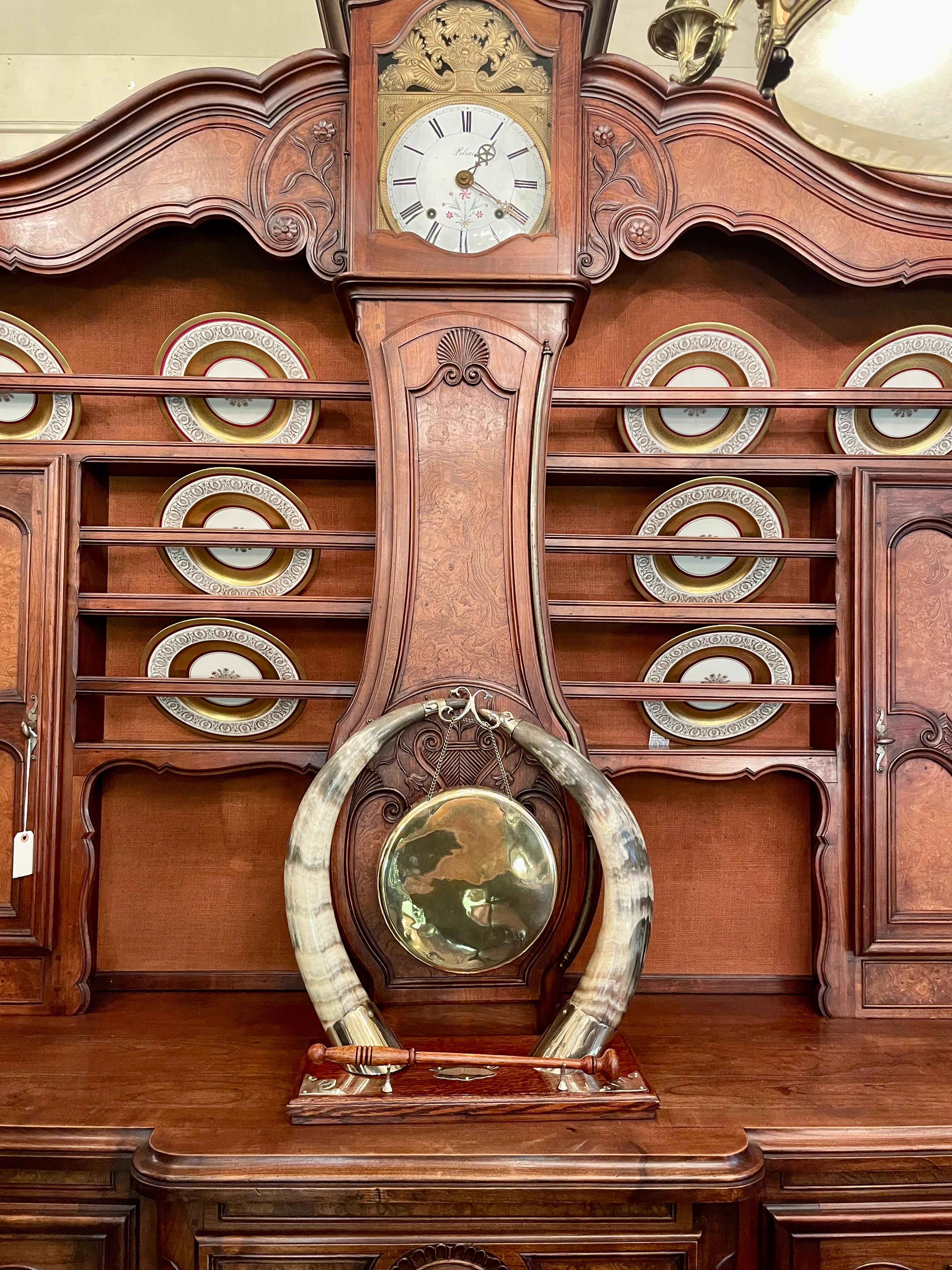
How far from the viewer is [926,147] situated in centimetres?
117

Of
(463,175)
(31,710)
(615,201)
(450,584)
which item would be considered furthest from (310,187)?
(31,710)

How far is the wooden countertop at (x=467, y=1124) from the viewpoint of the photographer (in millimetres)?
1638

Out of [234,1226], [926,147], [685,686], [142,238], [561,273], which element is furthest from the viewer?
[142,238]

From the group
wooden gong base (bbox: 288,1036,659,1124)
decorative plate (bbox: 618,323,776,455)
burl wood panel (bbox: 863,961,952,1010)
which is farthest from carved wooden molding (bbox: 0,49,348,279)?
burl wood panel (bbox: 863,961,952,1010)

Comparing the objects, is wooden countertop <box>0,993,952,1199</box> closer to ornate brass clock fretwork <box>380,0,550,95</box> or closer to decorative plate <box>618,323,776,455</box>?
decorative plate <box>618,323,776,455</box>

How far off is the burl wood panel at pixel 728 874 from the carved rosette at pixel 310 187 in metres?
1.48

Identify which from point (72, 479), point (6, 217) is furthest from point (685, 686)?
point (6, 217)

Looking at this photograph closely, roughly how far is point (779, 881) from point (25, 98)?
9.91 feet

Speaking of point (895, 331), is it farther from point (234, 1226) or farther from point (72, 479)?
point (234, 1226)

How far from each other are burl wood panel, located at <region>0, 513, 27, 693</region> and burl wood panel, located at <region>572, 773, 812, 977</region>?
153 cm

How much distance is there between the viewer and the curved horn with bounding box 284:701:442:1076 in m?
1.93

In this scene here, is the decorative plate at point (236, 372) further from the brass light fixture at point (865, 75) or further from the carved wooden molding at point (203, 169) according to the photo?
the brass light fixture at point (865, 75)

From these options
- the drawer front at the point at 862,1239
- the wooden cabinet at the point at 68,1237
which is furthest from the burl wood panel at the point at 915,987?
the wooden cabinet at the point at 68,1237

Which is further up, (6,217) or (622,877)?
(6,217)
